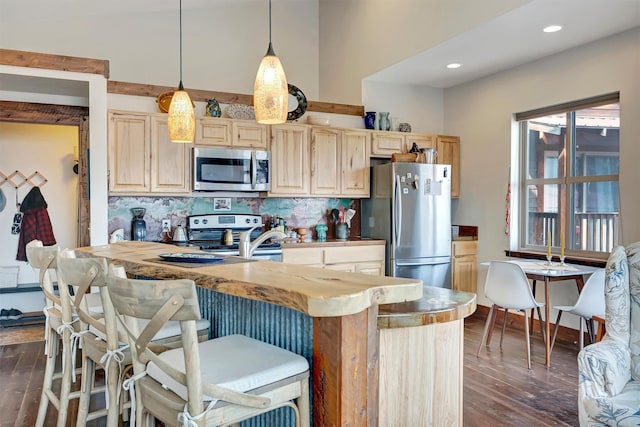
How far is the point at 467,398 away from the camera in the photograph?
117 inches

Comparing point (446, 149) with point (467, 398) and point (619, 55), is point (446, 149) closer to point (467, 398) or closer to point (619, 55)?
point (619, 55)

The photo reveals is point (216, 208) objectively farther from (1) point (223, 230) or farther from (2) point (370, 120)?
(2) point (370, 120)

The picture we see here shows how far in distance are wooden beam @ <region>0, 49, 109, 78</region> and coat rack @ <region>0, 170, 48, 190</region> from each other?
87.4 inches

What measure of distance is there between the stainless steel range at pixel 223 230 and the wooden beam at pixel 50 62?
62.6 inches

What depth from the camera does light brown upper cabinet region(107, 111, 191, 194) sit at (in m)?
4.20

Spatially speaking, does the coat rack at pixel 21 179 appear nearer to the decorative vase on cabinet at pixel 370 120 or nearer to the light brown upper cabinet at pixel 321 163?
the light brown upper cabinet at pixel 321 163

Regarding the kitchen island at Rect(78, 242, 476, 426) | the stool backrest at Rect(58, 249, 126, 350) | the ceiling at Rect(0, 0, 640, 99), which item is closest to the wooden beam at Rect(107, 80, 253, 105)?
the ceiling at Rect(0, 0, 640, 99)

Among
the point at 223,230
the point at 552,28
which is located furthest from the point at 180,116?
the point at 552,28

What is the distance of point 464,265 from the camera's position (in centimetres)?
536

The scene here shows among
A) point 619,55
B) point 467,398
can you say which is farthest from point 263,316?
point 619,55

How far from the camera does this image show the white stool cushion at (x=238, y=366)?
134cm

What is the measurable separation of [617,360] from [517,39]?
119 inches

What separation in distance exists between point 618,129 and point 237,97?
140 inches

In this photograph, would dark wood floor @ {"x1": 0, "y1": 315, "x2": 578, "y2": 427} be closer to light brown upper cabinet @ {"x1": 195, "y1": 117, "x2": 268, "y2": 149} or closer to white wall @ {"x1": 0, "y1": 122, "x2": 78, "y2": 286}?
white wall @ {"x1": 0, "y1": 122, "x2": 78, "y2": 286}
